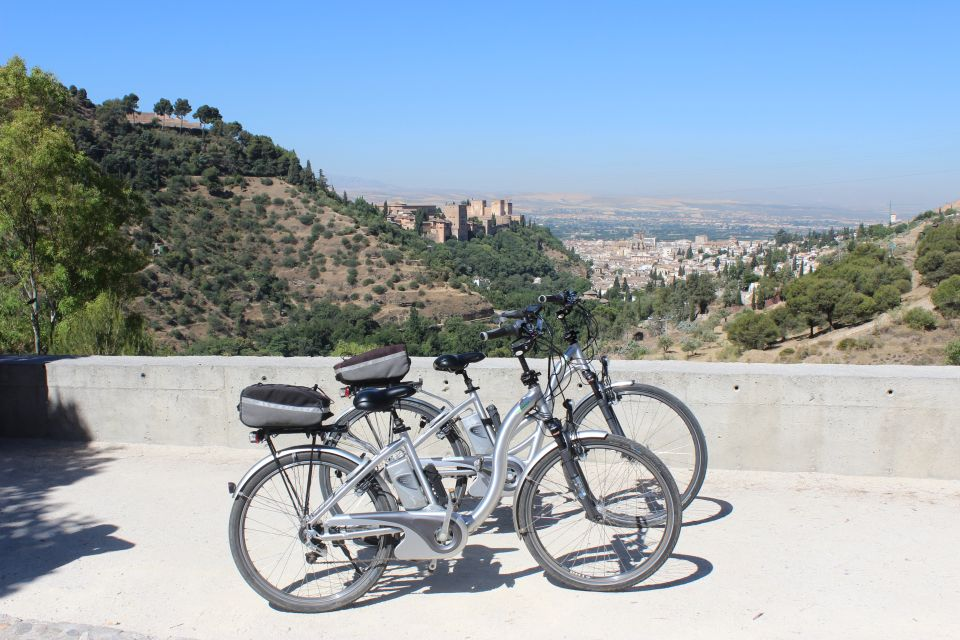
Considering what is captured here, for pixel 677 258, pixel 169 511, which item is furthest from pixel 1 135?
pixel 677 258

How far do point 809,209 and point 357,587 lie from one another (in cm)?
21492

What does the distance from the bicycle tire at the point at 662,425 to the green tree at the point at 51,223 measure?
15.7 m

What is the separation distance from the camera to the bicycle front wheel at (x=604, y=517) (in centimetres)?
329

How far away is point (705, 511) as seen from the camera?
4.28 meters

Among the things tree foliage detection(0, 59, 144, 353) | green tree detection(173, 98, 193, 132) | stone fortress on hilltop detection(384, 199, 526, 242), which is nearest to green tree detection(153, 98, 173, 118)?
green tree detection(173, 98, 193, 132)

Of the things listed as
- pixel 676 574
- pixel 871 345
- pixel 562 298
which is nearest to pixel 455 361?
pixel 562 298

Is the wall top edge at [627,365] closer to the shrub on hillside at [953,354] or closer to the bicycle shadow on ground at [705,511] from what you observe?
the bicycle shadow on ground at [705,511]

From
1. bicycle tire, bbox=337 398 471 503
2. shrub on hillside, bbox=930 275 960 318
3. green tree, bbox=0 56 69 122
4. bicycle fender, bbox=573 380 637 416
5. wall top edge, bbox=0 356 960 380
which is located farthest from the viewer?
shrub on hillside, bbox=930 275 960 318

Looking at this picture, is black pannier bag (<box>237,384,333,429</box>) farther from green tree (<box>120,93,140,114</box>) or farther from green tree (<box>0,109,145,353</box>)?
green tree (<box>120,93,140,114</box>)

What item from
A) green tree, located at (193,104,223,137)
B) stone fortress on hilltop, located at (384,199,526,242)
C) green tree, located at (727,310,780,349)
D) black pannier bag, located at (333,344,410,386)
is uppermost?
green tree, located at (193,104,223,137)

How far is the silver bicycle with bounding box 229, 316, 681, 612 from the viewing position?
10.8ft

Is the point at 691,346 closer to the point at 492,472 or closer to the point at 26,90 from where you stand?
the point at 26,90

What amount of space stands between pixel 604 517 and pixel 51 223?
63.4ft

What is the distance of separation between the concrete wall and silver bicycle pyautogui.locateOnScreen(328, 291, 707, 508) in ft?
1.56
